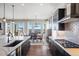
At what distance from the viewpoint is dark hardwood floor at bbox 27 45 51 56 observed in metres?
2.37

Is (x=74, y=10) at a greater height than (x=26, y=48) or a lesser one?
greater

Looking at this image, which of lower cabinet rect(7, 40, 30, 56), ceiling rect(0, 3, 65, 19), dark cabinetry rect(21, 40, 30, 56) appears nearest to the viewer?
lower cabinet rect(7, 40, 30, 56)

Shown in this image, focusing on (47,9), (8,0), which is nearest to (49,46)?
(47,9)

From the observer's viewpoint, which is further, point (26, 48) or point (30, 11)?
point (26, 48)

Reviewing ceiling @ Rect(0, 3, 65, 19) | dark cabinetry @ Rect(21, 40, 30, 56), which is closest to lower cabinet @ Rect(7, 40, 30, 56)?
dark cabinetry @ Rect(21, 40, 30, 56)

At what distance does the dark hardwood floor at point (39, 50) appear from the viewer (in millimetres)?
2366

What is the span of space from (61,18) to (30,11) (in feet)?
2.82

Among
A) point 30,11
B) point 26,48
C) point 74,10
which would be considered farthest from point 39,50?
point 74,10

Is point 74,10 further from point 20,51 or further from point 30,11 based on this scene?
point 20,51

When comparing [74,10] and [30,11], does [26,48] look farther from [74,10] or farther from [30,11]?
[74,10]

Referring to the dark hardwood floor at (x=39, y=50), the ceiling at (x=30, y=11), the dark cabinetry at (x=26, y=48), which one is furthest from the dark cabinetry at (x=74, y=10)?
the dark cabinetry at (x=26, y=48)

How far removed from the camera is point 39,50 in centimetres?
246

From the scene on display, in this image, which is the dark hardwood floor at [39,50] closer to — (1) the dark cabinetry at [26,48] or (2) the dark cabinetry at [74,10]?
(1) the dark cabinetry at [26,48]

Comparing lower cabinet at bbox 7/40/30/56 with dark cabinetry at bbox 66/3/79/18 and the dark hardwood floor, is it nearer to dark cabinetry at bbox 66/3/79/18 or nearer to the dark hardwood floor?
the dark hardwood floor
